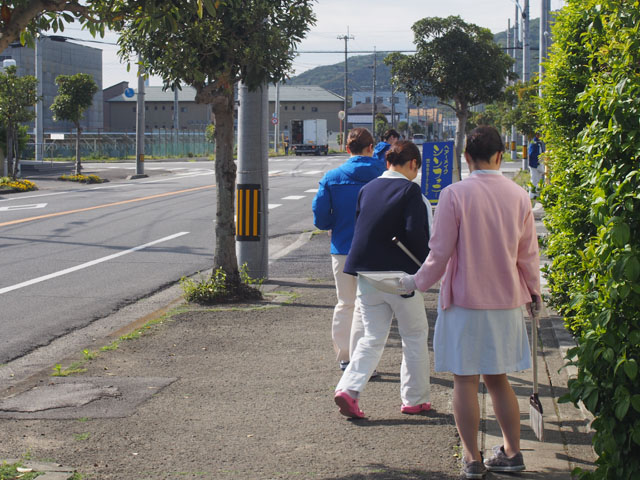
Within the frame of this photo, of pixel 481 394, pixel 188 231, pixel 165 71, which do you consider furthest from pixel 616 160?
pixel 188 231

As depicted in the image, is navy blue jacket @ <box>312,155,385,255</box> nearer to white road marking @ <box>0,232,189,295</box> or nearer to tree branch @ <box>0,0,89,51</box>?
tree branch @ <box>0,0,89,51</box>

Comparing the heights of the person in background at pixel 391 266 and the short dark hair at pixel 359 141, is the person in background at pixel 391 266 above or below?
below

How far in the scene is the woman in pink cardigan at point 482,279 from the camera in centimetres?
435

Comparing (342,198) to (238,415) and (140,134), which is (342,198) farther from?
(140,134)

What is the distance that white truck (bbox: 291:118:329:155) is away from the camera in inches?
2921

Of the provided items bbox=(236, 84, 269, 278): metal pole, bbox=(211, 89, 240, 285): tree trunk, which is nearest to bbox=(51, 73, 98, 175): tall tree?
bbox=(236, 84, 269, 278): metal pole

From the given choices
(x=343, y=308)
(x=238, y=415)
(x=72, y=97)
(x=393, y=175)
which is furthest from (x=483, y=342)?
(x=72, y=97)

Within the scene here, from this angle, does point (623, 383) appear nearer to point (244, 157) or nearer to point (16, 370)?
point (16, 370)

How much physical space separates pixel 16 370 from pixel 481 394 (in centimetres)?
395

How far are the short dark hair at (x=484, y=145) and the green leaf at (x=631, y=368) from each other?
56.8 inches

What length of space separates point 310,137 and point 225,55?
69.5 meters

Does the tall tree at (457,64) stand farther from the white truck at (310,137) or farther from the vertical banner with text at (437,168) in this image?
the white truck at (310,137)

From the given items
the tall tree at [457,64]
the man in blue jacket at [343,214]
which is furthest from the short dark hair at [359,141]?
the tall tree at [457,64]

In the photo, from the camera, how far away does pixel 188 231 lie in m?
17.2
